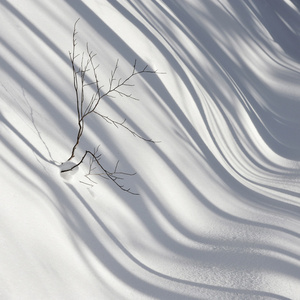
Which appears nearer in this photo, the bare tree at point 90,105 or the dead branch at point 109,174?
the bare tree at point 90,105

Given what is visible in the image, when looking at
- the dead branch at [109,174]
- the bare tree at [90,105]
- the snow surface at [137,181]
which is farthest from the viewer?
the dead branch at [109,174]

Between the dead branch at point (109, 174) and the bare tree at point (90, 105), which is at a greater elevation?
the bare tree at point (90, 105)

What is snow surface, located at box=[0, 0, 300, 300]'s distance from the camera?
2418 mm

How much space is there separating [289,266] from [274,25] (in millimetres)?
7492

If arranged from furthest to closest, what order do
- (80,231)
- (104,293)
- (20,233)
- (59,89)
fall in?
(59,89) < (80,231) < (104,293) < (20,233)

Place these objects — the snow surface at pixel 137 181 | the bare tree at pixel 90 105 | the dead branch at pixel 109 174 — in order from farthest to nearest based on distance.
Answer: the dead branch at pixel 109 174 → the bare tree at pixel 90 105 → the snow surface at pixel 137 181

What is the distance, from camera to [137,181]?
338cm

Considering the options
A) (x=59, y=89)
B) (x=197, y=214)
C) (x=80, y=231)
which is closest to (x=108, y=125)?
(x=59, y=89)

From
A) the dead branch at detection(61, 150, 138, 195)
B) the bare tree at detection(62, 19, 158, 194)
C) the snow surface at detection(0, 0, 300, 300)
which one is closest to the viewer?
the snow surface at detection(0, 0, 300, 300)

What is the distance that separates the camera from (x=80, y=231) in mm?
2643

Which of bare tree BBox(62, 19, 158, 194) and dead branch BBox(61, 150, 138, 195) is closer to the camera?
bare tree BBox(62, 19, 158, 194)

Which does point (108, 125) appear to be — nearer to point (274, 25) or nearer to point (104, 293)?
point (104, 293)

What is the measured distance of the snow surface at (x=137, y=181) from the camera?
2.42m

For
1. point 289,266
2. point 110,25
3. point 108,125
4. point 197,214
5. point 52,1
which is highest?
point 52,1
